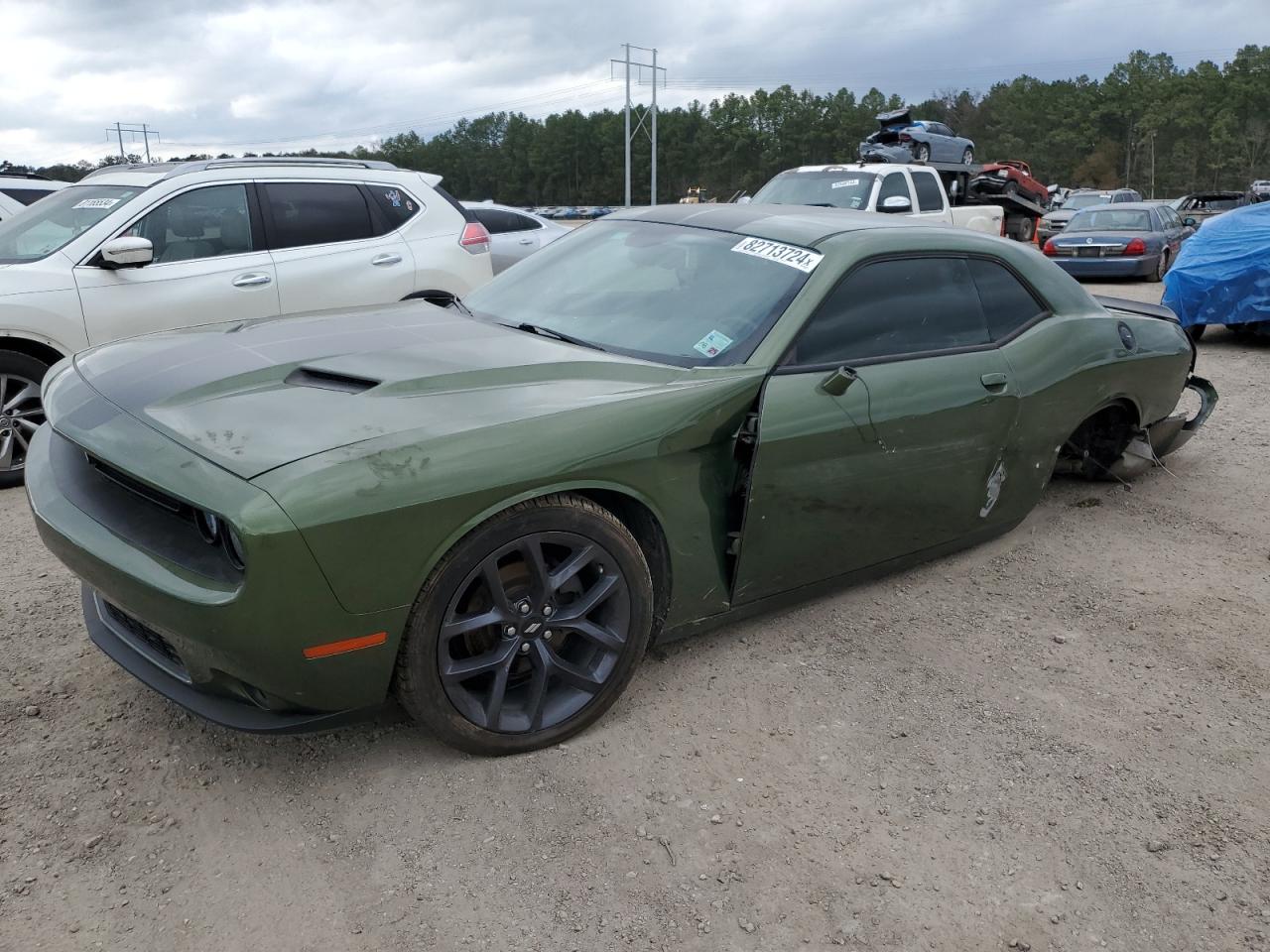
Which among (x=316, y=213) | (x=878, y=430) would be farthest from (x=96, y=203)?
(x=878, y=430)

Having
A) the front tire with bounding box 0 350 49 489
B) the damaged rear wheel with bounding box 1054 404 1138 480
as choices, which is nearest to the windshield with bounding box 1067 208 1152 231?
the damaged rear wheel with bounding box 1054 404 1138 480

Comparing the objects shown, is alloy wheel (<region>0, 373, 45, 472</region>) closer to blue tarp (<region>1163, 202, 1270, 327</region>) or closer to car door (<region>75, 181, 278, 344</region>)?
car door (<region>75, 181, 278, 344</region>)

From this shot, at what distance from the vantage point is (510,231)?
11.5 m

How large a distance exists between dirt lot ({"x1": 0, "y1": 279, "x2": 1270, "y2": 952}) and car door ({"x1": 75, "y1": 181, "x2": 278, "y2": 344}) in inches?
87.0

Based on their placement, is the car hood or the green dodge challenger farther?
the car hood

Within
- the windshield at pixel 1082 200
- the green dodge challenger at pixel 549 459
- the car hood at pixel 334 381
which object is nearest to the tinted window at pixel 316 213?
the green dodge challenger at pixel 549 459

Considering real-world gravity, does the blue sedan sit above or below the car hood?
below

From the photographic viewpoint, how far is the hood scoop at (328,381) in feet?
8.91

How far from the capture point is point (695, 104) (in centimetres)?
11000

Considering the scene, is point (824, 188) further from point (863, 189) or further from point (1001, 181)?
point (1001, 181)

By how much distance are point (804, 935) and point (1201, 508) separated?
4009 mm

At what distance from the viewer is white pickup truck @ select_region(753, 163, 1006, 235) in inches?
464

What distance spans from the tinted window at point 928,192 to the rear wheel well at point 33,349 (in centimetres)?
1014

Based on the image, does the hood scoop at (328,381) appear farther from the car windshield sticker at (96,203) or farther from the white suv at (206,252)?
the car windshield sticker at (96,203)
